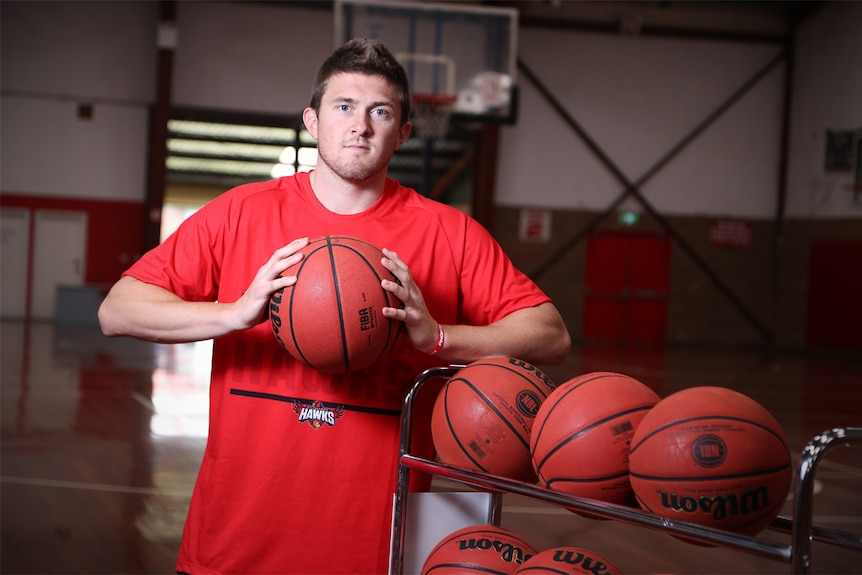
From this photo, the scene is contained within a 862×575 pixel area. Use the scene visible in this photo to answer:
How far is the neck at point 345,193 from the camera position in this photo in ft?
7.17

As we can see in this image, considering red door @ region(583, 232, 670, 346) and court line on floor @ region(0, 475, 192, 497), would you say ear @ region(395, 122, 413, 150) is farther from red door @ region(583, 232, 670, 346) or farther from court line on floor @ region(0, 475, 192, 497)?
red door @ region(583, 232, 670, 346)

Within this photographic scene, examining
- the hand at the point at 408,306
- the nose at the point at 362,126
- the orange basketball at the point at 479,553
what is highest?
Answer: the nose at the point at 362,126

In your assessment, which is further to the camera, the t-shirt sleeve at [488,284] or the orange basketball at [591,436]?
the t-shirt sleeve at [488,284]

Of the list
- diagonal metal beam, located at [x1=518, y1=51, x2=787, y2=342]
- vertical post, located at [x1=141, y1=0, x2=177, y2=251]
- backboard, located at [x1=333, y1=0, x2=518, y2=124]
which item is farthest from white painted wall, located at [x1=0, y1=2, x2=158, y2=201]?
diagonal metal beam, located at [x1=518, y1=51, x2=787, y2=342]

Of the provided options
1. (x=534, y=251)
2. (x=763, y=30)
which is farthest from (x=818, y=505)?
(x=763, y=30)

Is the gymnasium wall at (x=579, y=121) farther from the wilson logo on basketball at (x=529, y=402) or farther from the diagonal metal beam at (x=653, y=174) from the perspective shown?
the wilson logo on basketball at (x=529, y=402)

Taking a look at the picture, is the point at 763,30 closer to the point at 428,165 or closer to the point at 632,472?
the point at 428,165

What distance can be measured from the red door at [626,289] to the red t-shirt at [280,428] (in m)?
15.7

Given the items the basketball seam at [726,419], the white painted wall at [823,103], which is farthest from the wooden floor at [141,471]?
the white painted wall at [823,103]

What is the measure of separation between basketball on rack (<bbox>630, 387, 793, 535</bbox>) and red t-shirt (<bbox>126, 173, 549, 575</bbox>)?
768 millimetres

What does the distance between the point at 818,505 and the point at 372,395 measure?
3.74m

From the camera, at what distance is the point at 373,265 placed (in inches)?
73.6

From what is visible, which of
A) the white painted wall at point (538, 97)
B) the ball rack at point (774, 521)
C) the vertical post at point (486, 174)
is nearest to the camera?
the ball rack at point (774, 521)

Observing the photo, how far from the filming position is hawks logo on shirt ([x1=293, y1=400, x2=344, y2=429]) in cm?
209
